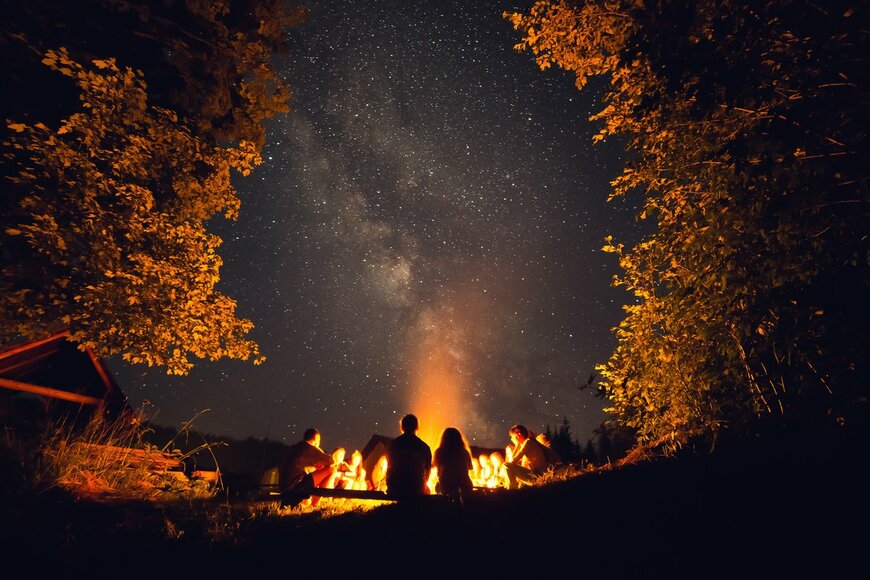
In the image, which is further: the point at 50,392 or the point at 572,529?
the point at 50,392

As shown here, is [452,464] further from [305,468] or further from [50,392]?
[50,392]

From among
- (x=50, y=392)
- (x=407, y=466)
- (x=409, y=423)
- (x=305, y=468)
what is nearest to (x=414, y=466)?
(x=407, y=466)

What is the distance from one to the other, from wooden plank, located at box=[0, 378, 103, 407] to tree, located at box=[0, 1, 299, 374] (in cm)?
382

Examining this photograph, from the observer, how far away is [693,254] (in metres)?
5.44

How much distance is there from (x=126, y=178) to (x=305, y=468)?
21.0 feet

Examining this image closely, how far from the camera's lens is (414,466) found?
19.6ft

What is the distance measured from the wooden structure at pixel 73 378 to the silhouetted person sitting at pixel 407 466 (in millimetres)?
9051

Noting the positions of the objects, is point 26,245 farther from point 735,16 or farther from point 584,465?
point 735,16

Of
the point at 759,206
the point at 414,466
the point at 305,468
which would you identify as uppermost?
the point at 759,206

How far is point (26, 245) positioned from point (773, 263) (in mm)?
10981

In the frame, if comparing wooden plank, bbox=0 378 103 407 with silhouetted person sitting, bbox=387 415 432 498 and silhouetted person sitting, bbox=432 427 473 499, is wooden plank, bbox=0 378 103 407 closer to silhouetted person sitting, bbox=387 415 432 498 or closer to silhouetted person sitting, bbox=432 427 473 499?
silhouetted person sitting, bbox=387 415 432 498

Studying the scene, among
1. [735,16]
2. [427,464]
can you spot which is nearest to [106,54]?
[427,464]

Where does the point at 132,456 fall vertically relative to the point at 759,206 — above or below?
below

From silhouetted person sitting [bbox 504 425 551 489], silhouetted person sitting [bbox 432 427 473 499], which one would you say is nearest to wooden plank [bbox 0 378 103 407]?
silhouetted person sitting [bbox 432 427 473 499]
